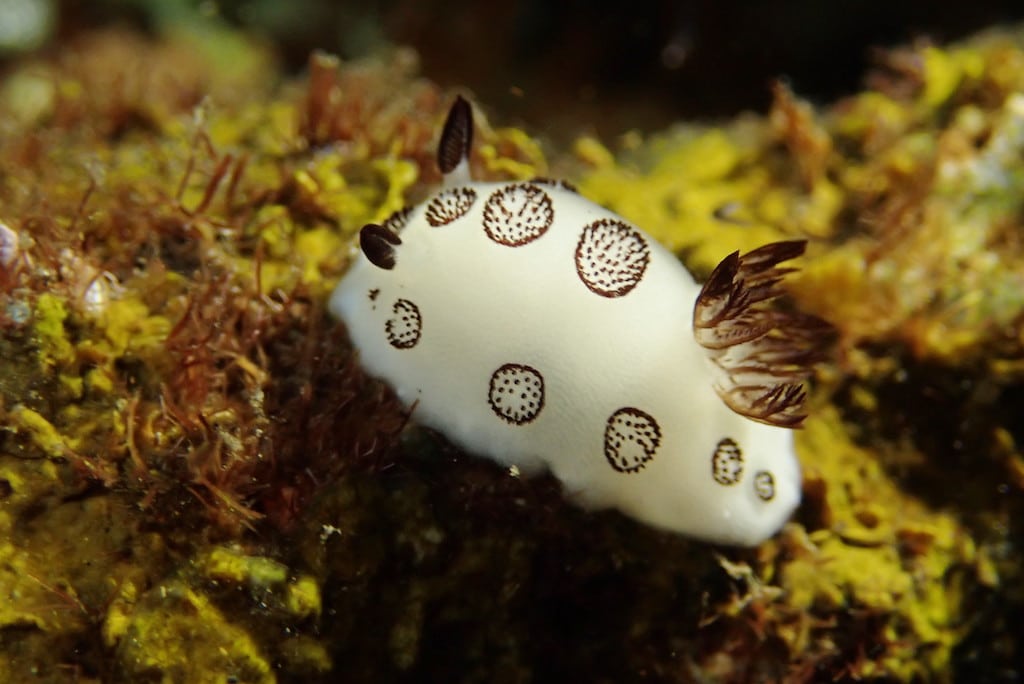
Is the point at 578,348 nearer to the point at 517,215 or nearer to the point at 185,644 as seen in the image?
the point at 517,215

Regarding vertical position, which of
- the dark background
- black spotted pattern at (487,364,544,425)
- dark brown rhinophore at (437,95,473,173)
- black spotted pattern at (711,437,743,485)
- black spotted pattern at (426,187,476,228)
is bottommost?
black spotted pattern at (487,364,544,425)

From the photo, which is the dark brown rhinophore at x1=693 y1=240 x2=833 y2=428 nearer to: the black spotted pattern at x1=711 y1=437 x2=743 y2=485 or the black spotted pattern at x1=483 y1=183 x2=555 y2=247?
the black spotted pattern at x1=711 y1=437 x2=743 y2=485

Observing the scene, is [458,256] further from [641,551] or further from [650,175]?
[650,175]

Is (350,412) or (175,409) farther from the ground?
(350,412)

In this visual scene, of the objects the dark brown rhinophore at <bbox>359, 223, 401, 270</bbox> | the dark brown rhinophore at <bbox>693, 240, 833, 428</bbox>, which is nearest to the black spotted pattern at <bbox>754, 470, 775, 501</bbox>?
the dark brown rhinophore at <bbox>693, 240, 833, 428</bbox>

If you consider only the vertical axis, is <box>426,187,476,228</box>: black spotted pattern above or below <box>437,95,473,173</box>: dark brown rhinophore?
below

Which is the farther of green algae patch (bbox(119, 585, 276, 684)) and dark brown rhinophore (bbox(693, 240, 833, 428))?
dark brown rhinophore (bbox(693, 240, 833, 428))

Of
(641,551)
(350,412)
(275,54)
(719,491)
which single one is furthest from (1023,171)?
(275,54)
